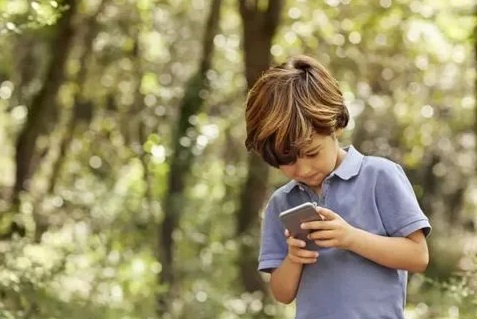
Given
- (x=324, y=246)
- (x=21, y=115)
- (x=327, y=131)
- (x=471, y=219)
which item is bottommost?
(x=471, y=219)

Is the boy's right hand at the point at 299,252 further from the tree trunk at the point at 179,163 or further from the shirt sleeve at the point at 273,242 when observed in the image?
the tree trunk at the point at 179,163

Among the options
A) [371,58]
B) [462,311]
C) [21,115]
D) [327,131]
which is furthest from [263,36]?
[327,131]

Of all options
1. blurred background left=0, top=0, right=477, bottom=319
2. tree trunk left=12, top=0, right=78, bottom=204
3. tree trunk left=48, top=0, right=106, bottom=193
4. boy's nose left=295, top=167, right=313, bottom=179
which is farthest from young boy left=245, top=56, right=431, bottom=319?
tree trunk left=48, top=0, right=106, bottom=193

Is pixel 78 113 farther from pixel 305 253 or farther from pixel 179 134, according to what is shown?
pixel 305 253

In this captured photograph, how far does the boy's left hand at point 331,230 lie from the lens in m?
2.99

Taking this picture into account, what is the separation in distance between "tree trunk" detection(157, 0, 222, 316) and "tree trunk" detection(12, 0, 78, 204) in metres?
1.32

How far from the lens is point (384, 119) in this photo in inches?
512

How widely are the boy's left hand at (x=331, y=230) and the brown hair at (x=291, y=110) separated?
0.18 meters

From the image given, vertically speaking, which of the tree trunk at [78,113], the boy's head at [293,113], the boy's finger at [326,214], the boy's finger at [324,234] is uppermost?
the boy's head at [293,113]

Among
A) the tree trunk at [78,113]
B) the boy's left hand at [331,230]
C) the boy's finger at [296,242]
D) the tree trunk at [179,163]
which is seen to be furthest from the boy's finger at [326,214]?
the tree trunk at [78,113]

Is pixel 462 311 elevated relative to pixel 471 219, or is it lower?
elevated

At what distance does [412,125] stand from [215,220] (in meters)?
2.59

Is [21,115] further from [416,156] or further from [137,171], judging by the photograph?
[416,156]

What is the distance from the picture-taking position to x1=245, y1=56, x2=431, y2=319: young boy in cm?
305
